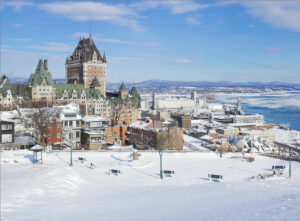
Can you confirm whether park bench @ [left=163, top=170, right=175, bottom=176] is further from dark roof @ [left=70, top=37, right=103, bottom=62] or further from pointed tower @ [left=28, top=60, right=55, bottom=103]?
dark roof @ [left=70, top=37, right=103, bottom=62]

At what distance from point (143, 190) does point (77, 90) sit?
60591mm

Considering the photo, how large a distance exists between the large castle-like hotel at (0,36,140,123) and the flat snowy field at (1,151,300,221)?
3691 cm

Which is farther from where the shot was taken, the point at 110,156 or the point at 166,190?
the point at 110,156

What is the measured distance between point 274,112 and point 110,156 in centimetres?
14456

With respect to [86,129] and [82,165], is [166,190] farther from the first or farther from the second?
[86,129]

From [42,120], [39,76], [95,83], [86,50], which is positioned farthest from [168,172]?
[86,50]

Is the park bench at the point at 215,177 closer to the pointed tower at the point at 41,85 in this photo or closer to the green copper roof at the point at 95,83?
the pointed tower at the point at 41,85

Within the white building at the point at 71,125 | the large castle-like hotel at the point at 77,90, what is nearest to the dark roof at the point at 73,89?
the large castle-like hotel at the point at 77,90

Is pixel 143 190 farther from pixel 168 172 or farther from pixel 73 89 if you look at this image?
pixel 73 89

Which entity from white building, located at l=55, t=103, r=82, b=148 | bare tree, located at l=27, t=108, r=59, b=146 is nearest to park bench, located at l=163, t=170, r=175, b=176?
bare tree, located at l=27, t=108, r=59, b=146

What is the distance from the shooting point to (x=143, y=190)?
1903 centimetres

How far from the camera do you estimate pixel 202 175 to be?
887 inches

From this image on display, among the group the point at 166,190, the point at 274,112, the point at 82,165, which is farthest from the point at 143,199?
the point at 274,112

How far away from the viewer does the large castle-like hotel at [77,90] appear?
2603 inches
